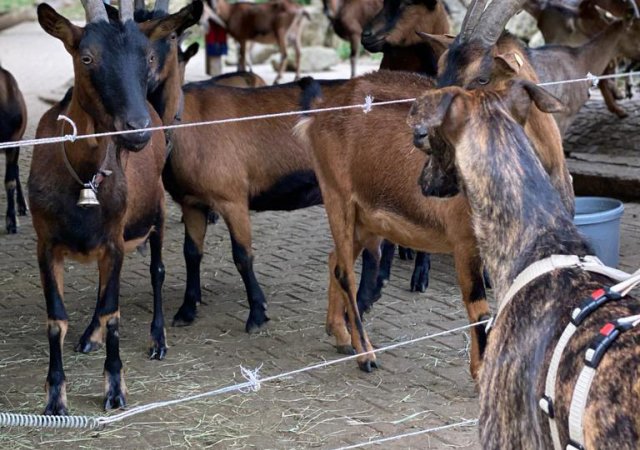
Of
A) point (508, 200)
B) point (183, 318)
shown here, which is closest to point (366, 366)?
point (183, 318)

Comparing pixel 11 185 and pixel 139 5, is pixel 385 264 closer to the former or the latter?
pixel 139 5

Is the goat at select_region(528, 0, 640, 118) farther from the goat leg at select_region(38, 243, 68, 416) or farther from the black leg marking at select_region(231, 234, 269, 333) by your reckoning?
the goat leg at select_region(38, 243, 68, 416)

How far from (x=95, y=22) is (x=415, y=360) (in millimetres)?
2544

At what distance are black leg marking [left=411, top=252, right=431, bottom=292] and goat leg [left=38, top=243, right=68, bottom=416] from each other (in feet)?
8.96

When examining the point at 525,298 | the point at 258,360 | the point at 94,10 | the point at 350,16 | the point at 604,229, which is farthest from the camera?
the point at 350,16

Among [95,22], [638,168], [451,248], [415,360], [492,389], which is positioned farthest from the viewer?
[638,168]

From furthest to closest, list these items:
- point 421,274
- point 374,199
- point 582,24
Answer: point 582,24
point 421,274
point 374,199

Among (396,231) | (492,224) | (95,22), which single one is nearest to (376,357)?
(396,231)

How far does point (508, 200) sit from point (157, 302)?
12.2ft

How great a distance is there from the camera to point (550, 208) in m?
2.92

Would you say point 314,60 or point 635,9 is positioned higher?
point 635,9

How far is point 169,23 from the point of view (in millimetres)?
5355

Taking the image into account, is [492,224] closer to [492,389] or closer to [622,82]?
[492,389]

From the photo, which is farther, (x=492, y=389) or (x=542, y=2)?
(x=542, y=2)
